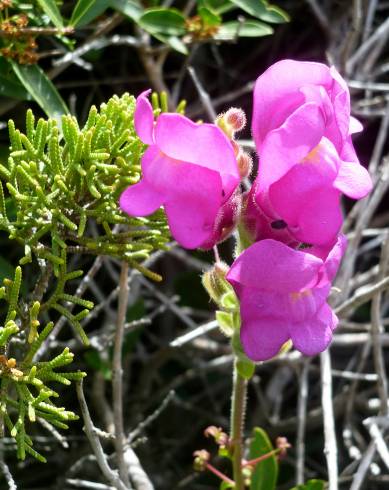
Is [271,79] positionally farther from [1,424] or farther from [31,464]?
[31,464]

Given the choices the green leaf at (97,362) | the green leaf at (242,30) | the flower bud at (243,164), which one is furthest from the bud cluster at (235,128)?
the green leaf at (97,362)

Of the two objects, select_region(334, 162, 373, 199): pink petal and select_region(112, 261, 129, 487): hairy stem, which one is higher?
select_region(334, 162, 373, 199): pink petal

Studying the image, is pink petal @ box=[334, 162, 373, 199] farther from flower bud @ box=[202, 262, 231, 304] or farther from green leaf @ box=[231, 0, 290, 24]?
green leaf @ box=[231, 0, 290, 24]

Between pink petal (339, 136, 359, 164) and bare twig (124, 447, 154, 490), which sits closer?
pink petal (339, 136, 359, 164)

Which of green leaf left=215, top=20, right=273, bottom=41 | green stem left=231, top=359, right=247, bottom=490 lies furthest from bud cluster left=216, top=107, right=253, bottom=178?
green leaf left=215, top=20, right=273, bottom=41

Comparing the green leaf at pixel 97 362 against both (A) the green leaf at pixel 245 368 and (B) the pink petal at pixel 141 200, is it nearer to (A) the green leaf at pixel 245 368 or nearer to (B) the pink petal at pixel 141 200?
(A) the green leaf at pixel 245 368
